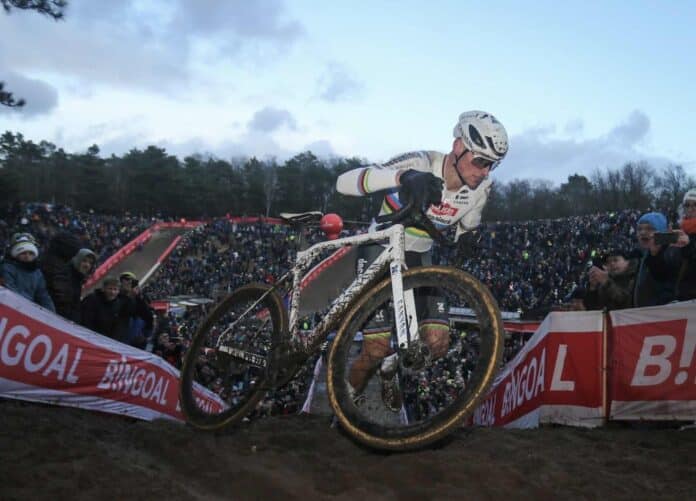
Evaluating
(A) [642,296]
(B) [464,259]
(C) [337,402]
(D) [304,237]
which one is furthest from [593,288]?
(C) [337,402]

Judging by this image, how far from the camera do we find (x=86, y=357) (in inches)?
278

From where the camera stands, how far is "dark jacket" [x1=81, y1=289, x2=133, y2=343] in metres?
8.44

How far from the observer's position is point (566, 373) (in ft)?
23.0

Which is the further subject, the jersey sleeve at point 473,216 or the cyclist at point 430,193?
the jersey sleeve at point 473,216

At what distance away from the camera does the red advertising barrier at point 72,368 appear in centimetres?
621

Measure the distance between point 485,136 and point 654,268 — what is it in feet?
9.38

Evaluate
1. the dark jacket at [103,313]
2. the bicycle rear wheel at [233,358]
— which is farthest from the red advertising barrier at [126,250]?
the bicycle rear wheel at [233,358]

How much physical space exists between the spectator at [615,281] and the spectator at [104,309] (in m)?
6.28

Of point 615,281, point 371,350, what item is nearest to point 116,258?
point 615,281

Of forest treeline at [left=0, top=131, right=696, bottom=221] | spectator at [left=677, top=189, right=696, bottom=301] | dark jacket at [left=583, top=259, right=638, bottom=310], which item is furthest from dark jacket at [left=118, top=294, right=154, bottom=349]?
forest treeline at [left=0, top=131, right=696, bottom=221]

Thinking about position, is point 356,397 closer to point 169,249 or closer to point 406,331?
point 406,331

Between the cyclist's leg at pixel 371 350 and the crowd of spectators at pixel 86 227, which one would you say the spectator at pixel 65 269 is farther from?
the crowd of spectators at pixel 86 227

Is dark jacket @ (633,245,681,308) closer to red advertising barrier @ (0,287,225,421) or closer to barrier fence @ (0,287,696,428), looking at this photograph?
barrier fence @ (0,287,696,428)

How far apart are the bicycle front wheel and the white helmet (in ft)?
4.52
